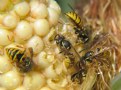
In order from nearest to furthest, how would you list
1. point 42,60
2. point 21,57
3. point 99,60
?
1. point 21,57
2. point 42,60
3. point 99,60

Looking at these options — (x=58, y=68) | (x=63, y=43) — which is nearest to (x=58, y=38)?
(x=63, y=43)

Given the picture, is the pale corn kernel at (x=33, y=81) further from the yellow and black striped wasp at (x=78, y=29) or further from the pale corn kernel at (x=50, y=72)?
the yellow and black striped wasp at (x=78, y=29)

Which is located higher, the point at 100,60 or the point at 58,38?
the point at 58,38

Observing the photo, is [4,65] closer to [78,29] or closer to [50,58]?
[50,58]

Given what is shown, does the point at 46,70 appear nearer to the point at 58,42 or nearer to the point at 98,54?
the point at 58,42

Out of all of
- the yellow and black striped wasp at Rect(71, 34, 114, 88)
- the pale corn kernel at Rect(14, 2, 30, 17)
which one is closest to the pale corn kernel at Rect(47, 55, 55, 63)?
the yellow and black striped wasp at Rect(71, 34, 114, 88)

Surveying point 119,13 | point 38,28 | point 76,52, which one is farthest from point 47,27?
point 119,13

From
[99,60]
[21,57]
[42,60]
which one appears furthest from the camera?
[99,60]

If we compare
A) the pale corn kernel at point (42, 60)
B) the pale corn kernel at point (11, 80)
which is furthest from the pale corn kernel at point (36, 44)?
the pale corn kernel at point (11, 80)
